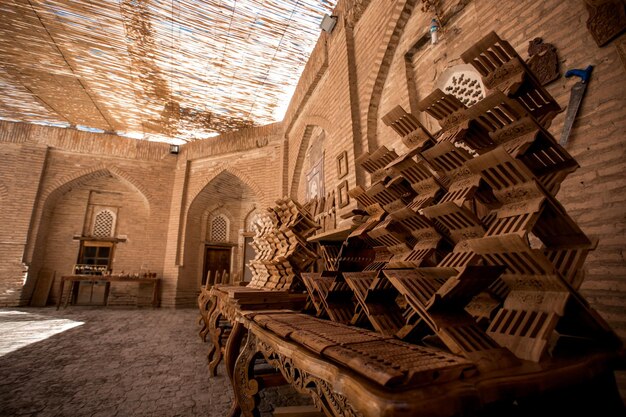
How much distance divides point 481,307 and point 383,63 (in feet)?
12.9

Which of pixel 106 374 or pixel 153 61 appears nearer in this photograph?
pixel 106 374

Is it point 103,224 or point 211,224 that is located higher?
point 103,224

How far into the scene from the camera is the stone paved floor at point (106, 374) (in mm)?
2248

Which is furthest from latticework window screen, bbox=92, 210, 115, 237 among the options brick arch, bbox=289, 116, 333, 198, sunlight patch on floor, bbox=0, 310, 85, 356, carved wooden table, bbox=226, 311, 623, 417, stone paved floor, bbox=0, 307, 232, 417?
carved wooden table, bbox=226, 311, 623, 417

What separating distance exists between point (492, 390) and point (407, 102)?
3.65m

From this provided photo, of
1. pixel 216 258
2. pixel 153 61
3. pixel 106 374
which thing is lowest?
pixel 106 374

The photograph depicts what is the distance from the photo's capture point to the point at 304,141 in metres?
7.44

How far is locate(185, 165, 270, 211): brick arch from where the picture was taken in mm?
9618

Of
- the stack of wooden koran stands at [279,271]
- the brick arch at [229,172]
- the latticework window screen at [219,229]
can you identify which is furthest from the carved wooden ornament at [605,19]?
the latticework window screen at [219,229]

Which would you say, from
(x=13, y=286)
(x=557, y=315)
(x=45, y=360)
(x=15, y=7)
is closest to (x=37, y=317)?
(x=13, y=286)

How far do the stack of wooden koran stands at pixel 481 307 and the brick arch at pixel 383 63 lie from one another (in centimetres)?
297

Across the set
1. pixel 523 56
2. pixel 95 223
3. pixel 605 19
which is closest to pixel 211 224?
pixel 95 223

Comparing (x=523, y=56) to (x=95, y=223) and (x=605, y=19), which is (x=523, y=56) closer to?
(x=605, y=19)

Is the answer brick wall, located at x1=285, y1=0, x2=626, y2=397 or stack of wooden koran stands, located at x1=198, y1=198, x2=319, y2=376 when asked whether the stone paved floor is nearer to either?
stack of wooden koran stands, located at x1=198, y1=198, x2=319, y2=376
